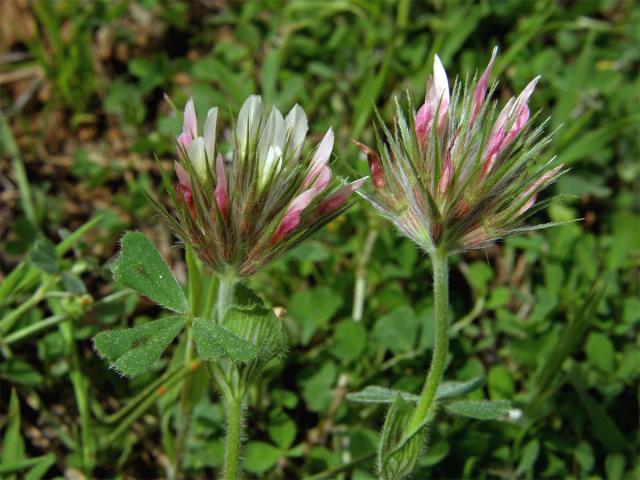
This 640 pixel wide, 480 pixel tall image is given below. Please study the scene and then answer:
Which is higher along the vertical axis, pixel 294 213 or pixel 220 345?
pixel 294 213

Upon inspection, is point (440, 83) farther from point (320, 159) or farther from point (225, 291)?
point (225, 291)

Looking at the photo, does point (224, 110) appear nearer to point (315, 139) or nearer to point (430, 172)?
point (315, 139)

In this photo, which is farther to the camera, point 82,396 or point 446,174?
point 82,396

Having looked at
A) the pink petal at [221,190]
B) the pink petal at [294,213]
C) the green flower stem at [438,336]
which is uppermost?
the pink petal at [221,190]

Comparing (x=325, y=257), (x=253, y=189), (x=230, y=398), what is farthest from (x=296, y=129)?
(x=325, y=257)

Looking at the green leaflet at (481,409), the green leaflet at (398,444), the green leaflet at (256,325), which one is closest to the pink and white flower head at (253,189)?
the green leaflet at (256,325)

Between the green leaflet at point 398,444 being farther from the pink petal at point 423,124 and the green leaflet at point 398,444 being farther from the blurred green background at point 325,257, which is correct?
the pink petal at point 423,124

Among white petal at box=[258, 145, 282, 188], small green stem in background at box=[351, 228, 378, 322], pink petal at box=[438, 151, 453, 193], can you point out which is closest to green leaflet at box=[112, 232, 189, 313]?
white petal at box=[258, 145, 282, 188]
